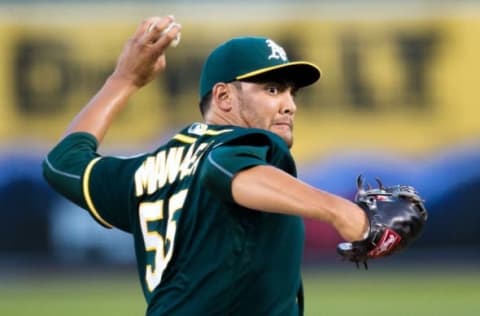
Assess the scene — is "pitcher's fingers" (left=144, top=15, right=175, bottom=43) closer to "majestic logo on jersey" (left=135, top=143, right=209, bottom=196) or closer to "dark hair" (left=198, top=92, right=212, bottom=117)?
"dark hair" (left=198, top=92, right=212, bottom=117)

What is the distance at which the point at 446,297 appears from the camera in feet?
38.0

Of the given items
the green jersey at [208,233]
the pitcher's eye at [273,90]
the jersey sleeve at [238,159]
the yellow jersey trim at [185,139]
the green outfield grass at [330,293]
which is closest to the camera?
the jersey sleeve at [238,159]

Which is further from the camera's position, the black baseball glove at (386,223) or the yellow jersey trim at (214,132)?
the yellow jersey trim at (214,132)

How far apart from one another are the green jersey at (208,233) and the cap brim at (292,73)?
0.80ft

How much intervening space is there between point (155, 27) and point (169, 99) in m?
10.8

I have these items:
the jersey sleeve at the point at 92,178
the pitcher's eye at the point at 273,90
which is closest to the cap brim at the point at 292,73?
the pitcher's eye at the point at 273,90

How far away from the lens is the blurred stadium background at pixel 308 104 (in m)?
14.4

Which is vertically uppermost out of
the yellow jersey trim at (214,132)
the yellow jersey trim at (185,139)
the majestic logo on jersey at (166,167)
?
the yellow jersey trim at (214,132)

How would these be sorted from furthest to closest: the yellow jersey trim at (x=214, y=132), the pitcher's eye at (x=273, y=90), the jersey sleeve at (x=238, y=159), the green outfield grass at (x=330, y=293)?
the green outfield grass at (x=330, y=293)
the pitcher's eye at (x=273, y=90)
the yellow jersey trim at (x=214, y=132)
the jersey sleeve at (x=238, y=159)

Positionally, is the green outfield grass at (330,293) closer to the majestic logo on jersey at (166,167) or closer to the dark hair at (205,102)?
the dark hair at (205,102)

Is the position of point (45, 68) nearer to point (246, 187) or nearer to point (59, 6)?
point (59, 6)

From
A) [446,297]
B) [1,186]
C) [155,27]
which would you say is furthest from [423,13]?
[155,27]

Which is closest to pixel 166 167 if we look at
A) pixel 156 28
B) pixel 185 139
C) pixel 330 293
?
pixel 185 139

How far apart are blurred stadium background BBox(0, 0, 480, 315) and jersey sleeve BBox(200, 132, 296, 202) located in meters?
11.0
